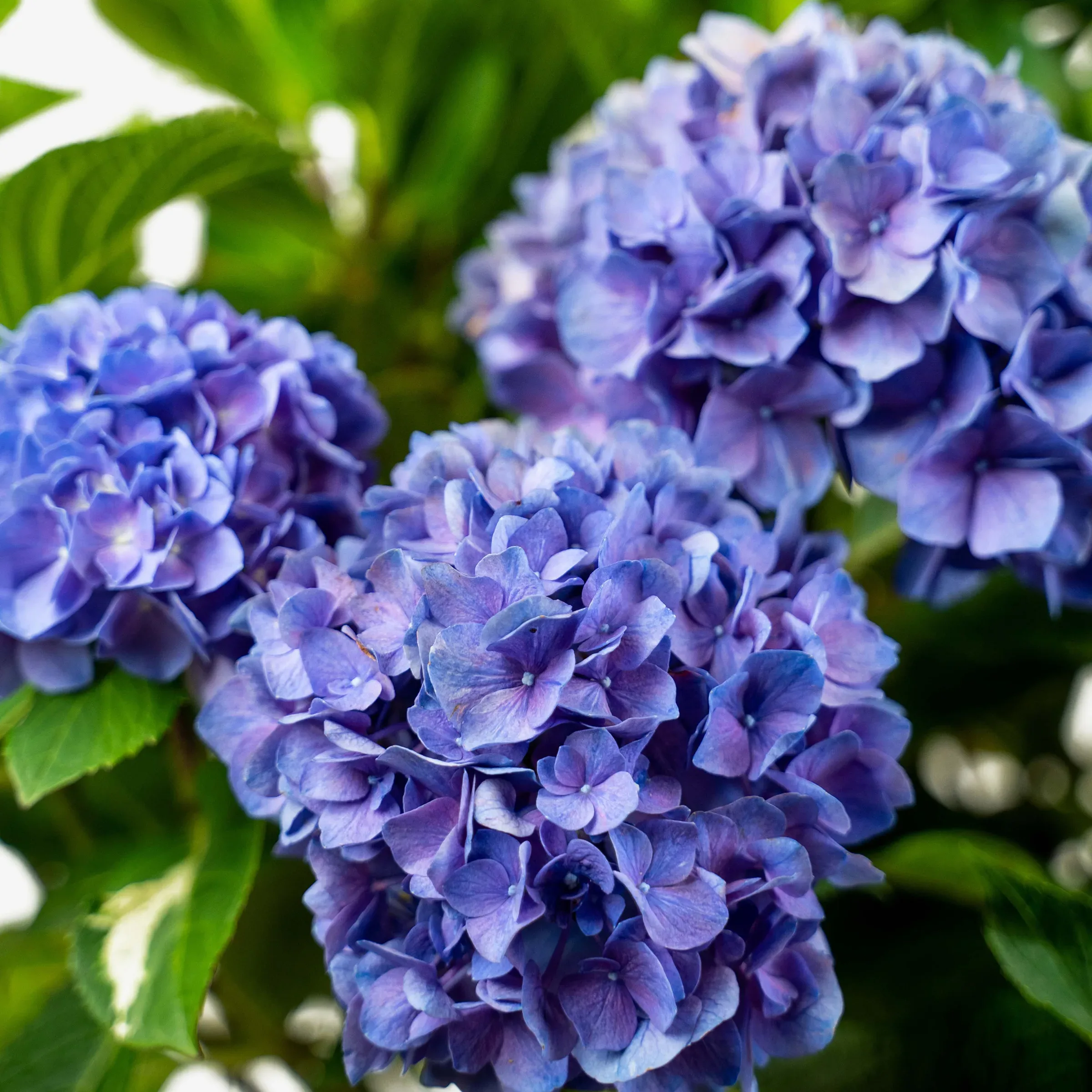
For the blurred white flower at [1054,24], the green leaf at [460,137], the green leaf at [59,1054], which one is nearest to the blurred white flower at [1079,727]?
the blurred white flower at [1054,24]

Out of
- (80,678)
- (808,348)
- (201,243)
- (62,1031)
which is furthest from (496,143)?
(62,1031)

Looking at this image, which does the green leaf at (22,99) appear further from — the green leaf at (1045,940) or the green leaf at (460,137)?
the green leaf at (1045,940)

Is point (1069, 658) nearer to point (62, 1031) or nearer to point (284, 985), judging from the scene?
point (284, 985)

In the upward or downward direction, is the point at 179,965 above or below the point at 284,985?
above

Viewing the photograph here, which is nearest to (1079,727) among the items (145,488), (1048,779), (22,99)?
(1048,779)

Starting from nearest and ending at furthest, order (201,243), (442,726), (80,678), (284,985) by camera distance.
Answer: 1. (442,726)
2. (80,678)
3. (284,985)
4. (201,243)

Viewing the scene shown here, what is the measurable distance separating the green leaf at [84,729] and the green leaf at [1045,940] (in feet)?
1.22

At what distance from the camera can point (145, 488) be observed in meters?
0.48

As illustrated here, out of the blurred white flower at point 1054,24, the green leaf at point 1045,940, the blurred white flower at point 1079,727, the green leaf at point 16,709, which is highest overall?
the green leaf at point 16,709

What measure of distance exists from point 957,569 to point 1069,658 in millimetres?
292

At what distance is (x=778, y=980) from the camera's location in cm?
41

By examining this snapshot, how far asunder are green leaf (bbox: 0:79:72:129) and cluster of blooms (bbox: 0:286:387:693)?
0.19 metres

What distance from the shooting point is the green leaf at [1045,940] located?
0.49m

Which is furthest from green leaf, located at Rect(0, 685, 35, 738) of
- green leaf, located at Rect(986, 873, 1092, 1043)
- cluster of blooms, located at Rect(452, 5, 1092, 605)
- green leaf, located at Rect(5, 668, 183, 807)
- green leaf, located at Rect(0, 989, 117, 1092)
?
green leaf, located at Rect(986, 873, 1092, 1043)
